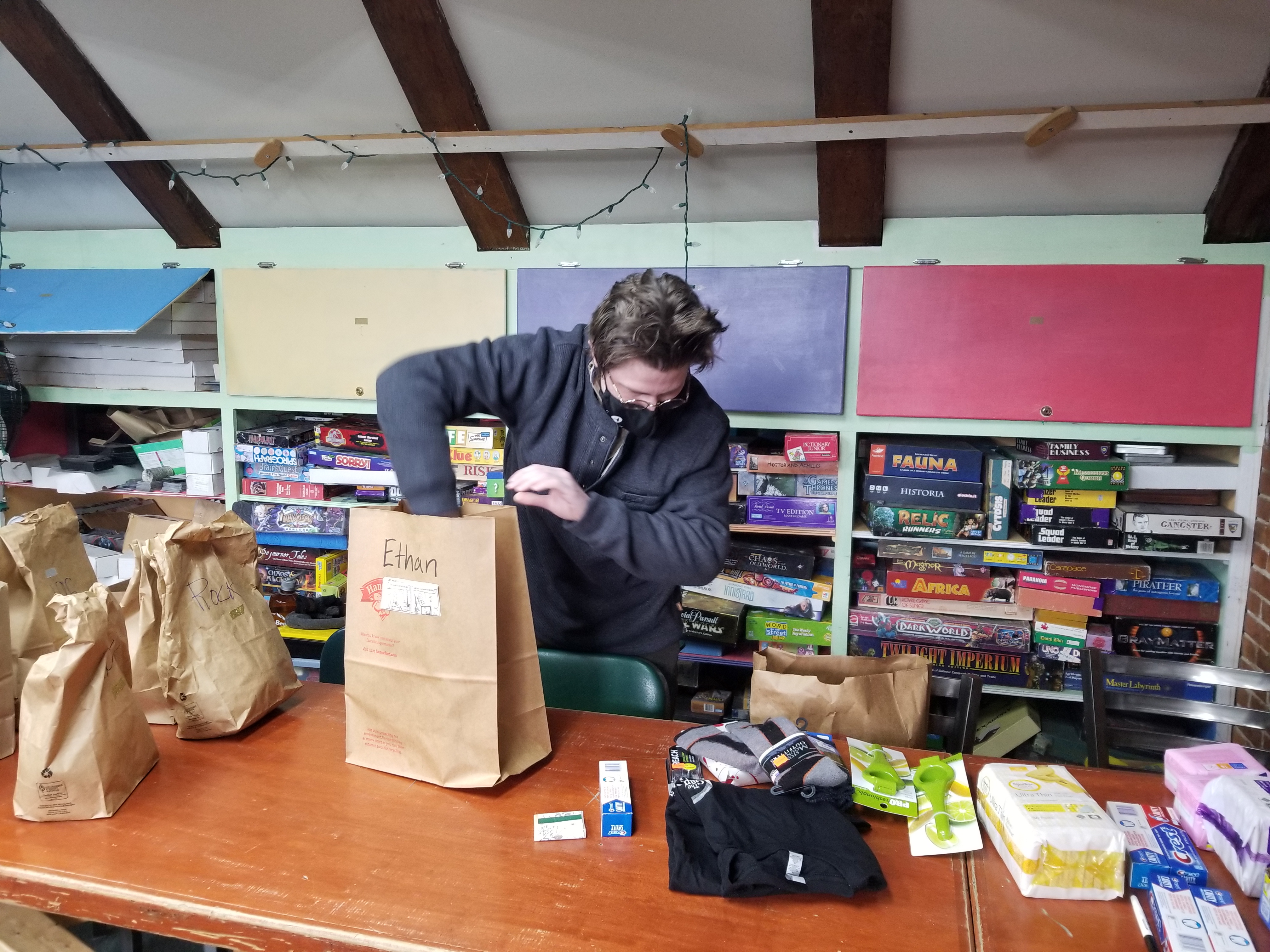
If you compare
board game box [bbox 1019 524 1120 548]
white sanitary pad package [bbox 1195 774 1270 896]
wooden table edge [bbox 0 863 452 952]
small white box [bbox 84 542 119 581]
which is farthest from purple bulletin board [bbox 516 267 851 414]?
small white box [bbox 84 542 119 581]

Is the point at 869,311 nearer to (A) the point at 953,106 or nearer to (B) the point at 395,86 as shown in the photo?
(A) the point at 953,106

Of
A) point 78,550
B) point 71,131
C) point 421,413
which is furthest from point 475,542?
point 71,131

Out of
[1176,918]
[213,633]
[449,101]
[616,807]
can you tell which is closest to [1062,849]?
[1176,918]

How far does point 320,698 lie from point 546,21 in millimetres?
1871

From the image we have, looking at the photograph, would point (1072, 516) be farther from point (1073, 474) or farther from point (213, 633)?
point (213, 633)

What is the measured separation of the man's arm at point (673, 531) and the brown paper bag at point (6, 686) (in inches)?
34.9

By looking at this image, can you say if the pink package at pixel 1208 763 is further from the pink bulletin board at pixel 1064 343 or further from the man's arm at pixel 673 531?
the pink bulletin board at pixel 1064 343

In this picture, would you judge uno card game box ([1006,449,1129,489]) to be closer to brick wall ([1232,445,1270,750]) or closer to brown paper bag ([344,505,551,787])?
brick wall ([1232,445,1270,750])

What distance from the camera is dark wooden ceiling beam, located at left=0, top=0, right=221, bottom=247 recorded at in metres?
2.42

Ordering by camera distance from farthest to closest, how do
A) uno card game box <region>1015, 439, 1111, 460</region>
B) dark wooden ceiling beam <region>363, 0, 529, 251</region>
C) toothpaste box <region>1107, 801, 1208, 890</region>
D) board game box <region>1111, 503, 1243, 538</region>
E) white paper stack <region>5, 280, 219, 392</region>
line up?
white paper stack <region>5, 280, 219, 392</region> < uno card game box <region>1015, 439, 1111, 460</region> < board game box <region>1111, 503, 1243, 538</region> < dark wooden ceiling beam <region>363, 0, 529, 251</region> < toothpaste box <region>1107, 801, 1208, 890</region>

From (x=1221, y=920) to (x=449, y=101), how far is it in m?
2.53

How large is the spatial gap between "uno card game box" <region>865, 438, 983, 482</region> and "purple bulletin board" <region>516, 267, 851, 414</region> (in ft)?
0.71

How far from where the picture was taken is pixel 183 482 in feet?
9.97

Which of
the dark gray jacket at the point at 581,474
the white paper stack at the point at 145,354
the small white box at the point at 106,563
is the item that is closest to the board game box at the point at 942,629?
the dark gray jacket at the point at 581,474
